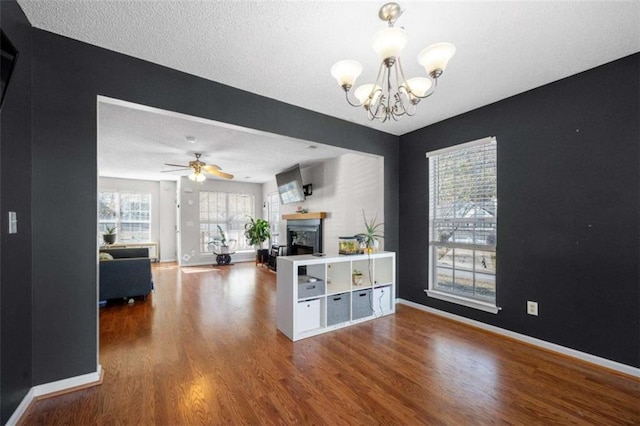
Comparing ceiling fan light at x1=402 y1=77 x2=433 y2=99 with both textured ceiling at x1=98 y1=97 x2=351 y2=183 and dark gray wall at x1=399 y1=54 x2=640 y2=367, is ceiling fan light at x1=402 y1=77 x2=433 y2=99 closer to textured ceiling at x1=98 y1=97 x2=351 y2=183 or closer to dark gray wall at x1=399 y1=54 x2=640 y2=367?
textured ceiling at x1=98 y1=97 x2=351 y2=183

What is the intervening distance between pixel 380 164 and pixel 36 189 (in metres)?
3.62

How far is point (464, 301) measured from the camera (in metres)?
3.15

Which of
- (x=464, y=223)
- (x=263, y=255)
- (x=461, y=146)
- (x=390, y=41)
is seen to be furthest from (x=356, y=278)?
(x=263, y=255)

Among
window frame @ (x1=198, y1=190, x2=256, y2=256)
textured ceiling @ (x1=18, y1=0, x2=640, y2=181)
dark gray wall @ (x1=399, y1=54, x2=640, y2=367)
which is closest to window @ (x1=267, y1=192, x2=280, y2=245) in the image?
window frame @ (x1=198, y1=190, x2=256, y2=256)

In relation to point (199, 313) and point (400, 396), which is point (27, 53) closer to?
point (199, 313)

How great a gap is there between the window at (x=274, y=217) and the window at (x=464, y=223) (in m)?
5.01

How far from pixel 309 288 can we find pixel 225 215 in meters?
6.01

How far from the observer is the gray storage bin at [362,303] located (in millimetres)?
3184

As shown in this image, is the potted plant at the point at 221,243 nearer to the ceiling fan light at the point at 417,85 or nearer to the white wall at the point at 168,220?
the white wall at the point at 168,220

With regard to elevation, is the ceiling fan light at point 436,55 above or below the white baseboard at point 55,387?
above

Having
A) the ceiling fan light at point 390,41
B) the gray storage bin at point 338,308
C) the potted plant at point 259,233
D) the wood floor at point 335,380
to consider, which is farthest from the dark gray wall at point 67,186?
the potted plant at point 259,233

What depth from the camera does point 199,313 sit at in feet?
11.5

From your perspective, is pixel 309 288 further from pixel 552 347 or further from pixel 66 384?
pixel 552 347

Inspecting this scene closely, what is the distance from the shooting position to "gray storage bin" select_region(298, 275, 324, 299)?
280 cm
